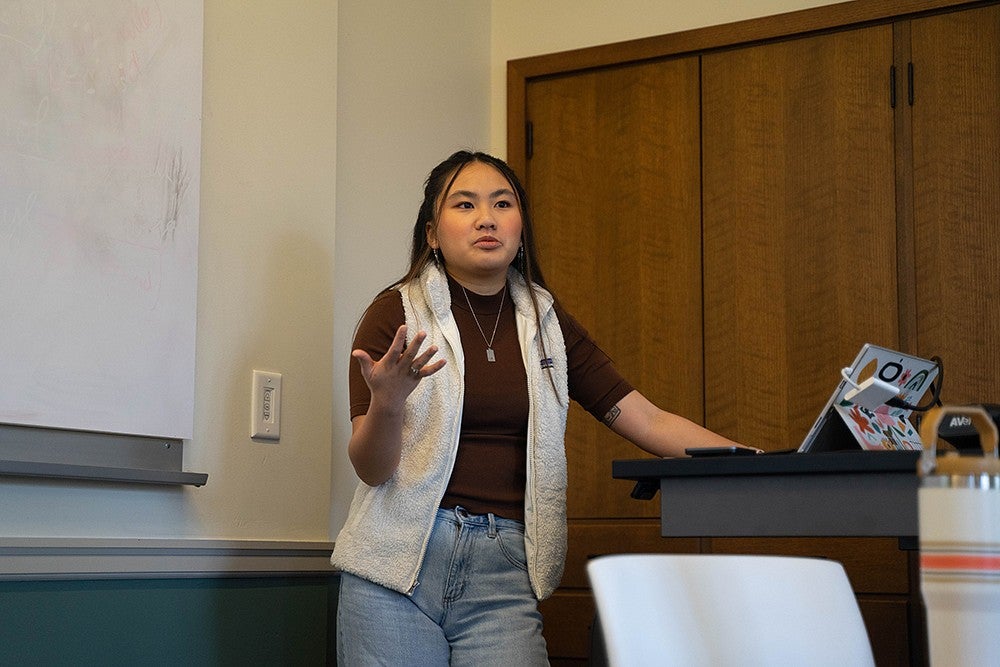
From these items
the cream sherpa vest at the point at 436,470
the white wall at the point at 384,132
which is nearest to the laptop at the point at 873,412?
the cream sherpa vest at the point at 436,470

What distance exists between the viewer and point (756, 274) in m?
3.16

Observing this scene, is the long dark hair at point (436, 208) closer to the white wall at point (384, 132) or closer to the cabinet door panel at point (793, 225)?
the white wall at point (384, 132)

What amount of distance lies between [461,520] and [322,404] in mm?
610

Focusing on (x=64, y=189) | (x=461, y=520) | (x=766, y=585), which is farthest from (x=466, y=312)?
(x=766, y=585)

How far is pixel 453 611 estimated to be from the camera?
2.03 metres

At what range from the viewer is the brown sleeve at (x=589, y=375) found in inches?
91.7

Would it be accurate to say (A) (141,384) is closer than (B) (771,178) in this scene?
Yes

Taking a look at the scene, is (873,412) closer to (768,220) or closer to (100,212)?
(100,212)

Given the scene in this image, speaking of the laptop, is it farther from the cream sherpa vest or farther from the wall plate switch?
the wall plate switch

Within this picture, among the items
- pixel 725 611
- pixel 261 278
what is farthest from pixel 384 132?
pixel 725 611

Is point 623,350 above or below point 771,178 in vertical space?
below

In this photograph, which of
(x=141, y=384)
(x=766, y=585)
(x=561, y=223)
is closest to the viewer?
(x=766, y=585)

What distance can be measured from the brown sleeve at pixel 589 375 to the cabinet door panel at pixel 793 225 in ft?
2.89

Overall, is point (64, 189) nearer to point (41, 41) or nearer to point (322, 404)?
point (41, 41)
